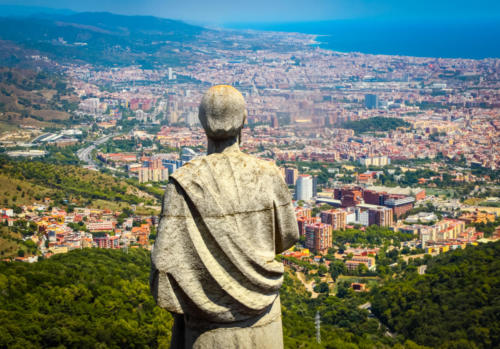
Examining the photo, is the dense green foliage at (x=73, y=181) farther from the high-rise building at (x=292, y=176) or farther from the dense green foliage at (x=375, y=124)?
the dense green foliage at (x=375, y=124)

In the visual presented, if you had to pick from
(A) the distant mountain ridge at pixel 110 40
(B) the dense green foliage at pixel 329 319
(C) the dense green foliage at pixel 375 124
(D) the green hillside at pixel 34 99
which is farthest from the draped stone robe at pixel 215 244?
(A) the distant mountain ridge at pixel 110 40

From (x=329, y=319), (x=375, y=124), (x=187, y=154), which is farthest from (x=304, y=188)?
(x=375, y=124)

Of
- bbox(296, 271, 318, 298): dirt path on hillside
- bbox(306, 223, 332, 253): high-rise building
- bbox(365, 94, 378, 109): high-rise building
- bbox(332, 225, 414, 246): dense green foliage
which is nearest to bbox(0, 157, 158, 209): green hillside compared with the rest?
bbox(306, 223, 332, 253): high-rise building

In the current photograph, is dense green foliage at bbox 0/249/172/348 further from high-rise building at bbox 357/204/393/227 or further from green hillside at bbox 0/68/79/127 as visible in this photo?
green hillside at bbox 0/68/79/127

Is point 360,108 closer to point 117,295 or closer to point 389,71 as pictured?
point 389,71

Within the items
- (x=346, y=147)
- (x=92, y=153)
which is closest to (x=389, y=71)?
(x=346, y=147)
